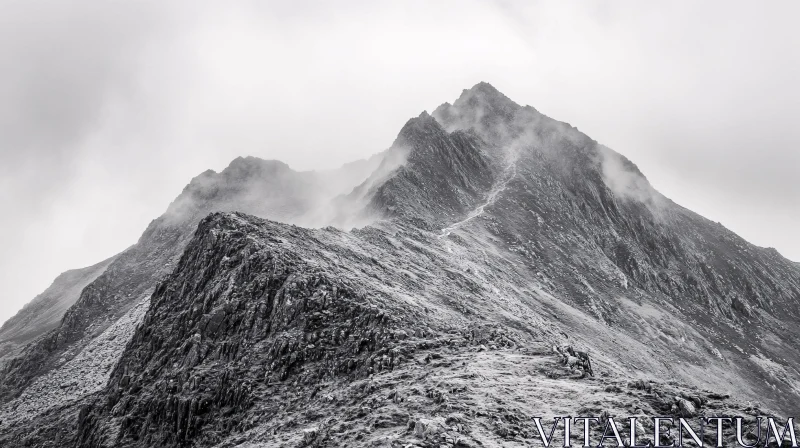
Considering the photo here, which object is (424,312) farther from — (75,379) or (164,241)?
(164,241)

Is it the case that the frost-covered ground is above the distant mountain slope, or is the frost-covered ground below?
below

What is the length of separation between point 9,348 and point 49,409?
57623 mm

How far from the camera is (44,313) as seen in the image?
12219cm

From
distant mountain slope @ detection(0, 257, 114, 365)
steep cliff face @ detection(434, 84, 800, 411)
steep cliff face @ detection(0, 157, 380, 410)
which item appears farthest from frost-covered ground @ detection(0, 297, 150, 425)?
steep cliff face @ detection(434, 84, 800, 411)

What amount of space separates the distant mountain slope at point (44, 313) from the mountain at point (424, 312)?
21415mm

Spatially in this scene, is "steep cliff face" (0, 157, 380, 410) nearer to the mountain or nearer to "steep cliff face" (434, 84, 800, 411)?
the mountain

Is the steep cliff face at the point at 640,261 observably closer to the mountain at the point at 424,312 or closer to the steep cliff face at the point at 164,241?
the mountain at the point at 424,312

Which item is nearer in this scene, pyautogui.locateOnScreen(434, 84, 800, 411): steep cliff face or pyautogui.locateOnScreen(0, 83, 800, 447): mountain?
pyautogui.locateOnScreen(0, 83, 800, 447): mountain

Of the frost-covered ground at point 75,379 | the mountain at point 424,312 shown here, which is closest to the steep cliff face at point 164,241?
the mountain at point 424,312

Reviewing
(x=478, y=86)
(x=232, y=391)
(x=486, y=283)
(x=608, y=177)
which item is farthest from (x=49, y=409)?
(x=478, y=86)

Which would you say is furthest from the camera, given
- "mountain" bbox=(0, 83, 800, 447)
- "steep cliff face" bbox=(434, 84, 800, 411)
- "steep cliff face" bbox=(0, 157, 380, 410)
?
"steep cliff face" bbox=(434, 84, 800, 411)

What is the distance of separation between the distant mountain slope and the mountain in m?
21.4

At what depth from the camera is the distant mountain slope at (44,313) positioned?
343ft

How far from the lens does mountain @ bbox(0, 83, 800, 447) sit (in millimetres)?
28875
